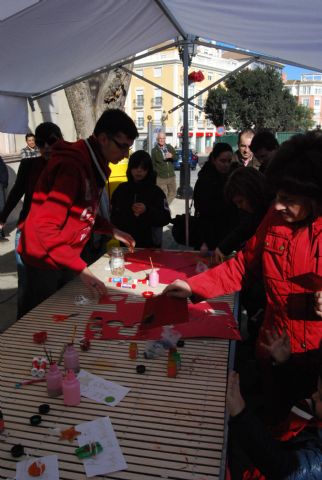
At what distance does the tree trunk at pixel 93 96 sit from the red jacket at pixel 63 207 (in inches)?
210

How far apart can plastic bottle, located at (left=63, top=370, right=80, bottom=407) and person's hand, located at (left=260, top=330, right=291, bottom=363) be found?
813 mm

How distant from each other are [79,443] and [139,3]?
8.98 feet

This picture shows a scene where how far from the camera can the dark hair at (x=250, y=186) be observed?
2699mm

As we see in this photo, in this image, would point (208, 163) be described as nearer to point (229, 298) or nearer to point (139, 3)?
point (139, 3)

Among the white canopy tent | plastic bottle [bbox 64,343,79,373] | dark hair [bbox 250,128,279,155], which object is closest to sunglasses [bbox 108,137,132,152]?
the white canopy tent

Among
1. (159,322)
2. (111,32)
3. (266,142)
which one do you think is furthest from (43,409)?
(266,142)

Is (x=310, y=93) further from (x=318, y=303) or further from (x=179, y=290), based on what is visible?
(x=318, y=303)

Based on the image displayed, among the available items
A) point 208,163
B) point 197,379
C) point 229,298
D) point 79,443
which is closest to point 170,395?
point 197,379

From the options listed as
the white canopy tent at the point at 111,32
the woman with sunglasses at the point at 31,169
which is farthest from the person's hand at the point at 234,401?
the woman with sunglasses at the point at 31,169

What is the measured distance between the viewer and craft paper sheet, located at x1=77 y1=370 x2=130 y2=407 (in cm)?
142

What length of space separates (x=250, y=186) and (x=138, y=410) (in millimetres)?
1789

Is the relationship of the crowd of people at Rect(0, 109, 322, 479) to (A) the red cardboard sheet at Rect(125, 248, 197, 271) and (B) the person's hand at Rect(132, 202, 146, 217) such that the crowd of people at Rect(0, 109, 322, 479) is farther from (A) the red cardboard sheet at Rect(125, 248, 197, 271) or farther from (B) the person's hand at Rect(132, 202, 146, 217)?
(B) the person's hand at Rect(132, 202, 146, 217)

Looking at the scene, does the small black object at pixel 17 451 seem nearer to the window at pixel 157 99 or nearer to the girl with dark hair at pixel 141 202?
the girl with dark hair at pixel 141 202

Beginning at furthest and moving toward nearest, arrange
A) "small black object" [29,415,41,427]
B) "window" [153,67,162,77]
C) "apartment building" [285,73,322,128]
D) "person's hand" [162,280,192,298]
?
"apartment building" [285,73,322,128], "window" [153,67,162,77], "person's hand" [162,280,192,298], "small black object" [29,415,41,427]
